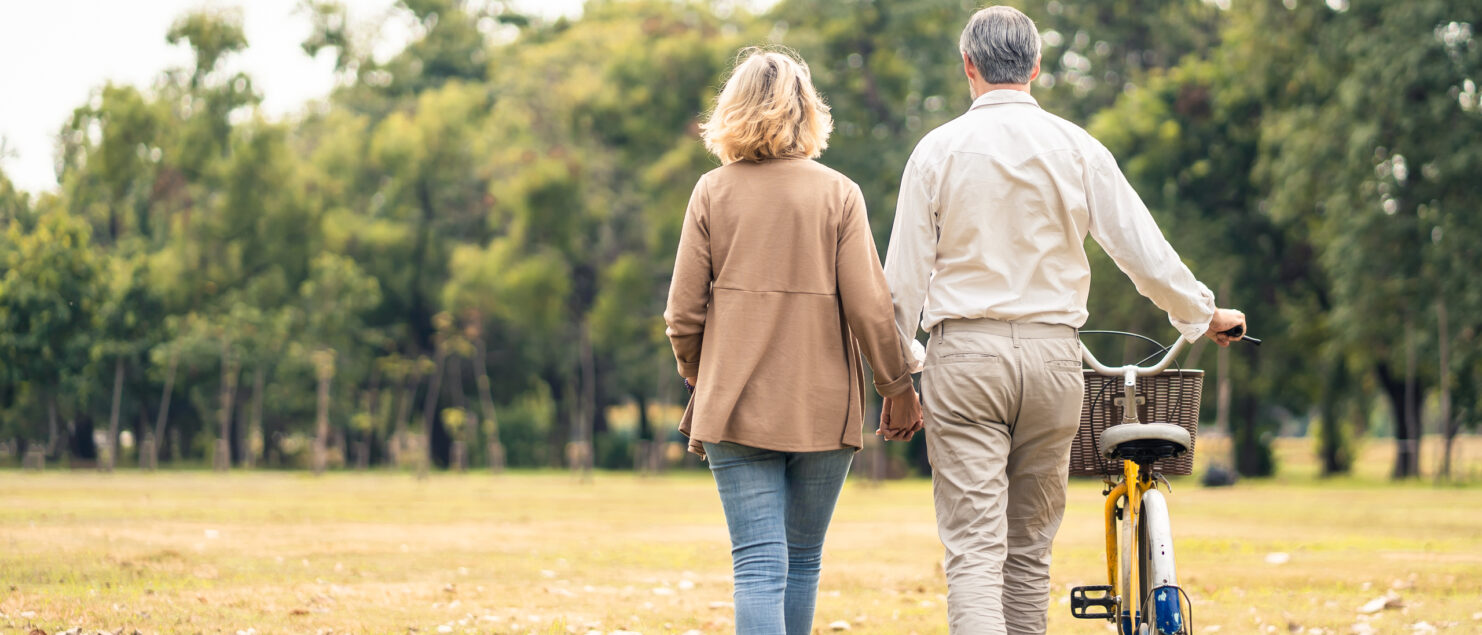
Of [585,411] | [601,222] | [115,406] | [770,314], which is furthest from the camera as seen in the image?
[601,222]

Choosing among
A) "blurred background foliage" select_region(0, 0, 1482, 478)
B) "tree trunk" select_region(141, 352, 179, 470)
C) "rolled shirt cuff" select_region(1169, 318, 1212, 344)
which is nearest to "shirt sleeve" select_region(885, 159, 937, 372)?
A: "rolled shirt cuff" select_region(1169, 318, 1212, 344)

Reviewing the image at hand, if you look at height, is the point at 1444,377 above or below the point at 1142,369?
above

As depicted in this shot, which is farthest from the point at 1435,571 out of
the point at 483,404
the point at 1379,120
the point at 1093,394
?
the point at 483,404

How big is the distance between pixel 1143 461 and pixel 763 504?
1.22 metres

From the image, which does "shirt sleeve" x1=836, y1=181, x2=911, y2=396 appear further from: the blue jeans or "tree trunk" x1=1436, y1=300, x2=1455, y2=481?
"tree trunk" x1=1436, y1=300, x2=1455, y2=481

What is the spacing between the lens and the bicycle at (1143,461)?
440 cm

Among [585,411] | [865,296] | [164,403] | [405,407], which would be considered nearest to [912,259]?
[865,296]

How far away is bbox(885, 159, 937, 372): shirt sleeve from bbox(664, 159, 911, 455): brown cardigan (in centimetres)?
11

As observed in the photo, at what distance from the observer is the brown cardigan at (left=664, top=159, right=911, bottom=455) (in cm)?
421

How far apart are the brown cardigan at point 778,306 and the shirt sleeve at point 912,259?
0.35 ft

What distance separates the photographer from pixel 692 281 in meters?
4.28

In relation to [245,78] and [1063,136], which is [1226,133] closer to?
[245,78]

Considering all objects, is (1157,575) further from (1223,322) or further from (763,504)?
(763,504)

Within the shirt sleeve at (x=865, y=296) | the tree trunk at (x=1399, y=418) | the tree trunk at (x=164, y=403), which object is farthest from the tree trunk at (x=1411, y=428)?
the shirt sleeve at (x=865, y=296)
